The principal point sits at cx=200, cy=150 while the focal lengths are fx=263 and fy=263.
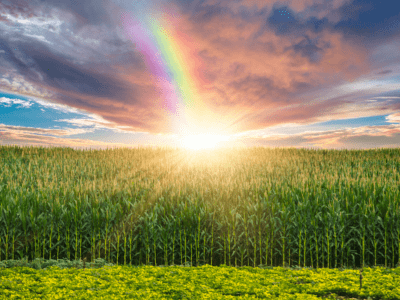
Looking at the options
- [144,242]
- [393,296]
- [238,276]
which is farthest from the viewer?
[144,242]

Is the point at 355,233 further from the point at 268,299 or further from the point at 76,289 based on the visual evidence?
the point at 76,289

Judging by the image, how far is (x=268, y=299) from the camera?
174 inches

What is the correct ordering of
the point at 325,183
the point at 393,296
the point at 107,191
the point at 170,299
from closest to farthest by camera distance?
1. the point at 170,299
2. the point at 393,296
3. the point at 107,191
4. the point at 325,183

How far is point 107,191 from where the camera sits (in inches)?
430

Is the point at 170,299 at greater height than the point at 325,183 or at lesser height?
lesser

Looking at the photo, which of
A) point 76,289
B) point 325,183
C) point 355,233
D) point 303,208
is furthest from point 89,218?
point 325,183

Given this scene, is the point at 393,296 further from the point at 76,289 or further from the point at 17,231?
the point at 17,231

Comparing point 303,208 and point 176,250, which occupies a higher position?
point 303,208

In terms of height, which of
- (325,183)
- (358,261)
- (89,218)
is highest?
(325,183)

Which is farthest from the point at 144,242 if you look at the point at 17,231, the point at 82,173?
the point at 82,173

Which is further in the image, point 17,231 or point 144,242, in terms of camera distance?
point 17,231

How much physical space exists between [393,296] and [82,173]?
1576cm

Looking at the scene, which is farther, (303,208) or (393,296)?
(303,208)

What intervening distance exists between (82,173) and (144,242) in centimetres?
1007
